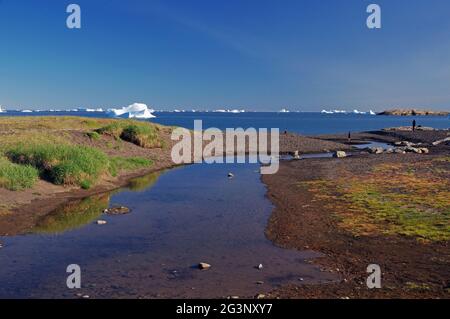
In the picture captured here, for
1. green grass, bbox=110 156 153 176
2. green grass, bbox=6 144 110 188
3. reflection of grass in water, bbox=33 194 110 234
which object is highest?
green grass, bbox=6 144 110 188

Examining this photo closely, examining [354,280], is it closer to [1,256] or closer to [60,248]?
[60,248]

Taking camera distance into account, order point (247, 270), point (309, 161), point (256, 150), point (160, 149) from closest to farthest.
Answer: point (247, 270), point (309, 161), point (160, 149), point (256, 150)

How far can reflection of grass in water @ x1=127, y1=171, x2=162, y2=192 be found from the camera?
27.7 metres

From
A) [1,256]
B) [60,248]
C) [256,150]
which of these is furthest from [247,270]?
[256,150]

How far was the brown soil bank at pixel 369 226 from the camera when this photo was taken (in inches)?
444

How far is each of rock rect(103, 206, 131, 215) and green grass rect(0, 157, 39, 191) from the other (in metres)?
5.23

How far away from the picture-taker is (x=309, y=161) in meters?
42.4

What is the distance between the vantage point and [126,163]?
113 feet

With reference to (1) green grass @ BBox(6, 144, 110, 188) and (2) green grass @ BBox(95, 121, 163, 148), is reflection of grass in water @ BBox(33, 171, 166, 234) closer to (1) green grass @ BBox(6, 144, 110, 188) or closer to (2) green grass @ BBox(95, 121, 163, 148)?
(1) green grass @ BBox(6, 144, 110, 188)

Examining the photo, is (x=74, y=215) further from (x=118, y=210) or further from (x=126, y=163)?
(x=126, y=163)

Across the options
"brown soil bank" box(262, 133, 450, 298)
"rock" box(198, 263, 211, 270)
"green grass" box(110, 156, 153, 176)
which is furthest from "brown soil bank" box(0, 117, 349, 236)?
"brown soil bank" box(262, 133, 450, 298)

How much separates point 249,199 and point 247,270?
11501mm

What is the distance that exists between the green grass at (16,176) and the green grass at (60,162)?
1.27m

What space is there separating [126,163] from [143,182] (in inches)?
198
